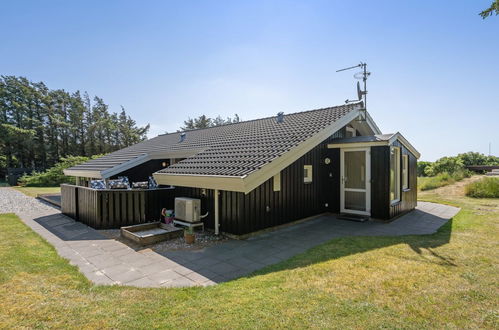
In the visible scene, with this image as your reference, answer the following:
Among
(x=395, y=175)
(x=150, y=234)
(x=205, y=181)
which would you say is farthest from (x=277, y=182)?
(x=395, y=175)

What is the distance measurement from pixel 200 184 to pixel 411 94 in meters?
11.6

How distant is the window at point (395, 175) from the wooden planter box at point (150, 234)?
23.1 ft

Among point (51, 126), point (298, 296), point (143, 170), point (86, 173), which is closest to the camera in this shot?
point (298, 296)

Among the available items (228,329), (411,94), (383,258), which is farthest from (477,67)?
(228,329)

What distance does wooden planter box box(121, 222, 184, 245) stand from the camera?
622cm

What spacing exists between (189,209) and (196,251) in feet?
5.94

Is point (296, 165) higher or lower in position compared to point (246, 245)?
higher

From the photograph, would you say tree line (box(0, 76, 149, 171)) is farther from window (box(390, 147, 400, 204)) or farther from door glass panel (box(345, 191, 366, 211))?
window (box(390, 147, 400, 204))

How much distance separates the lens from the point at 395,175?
29.3ft

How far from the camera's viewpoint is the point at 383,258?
498 centimetres

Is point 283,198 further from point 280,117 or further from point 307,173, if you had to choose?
point 280,117

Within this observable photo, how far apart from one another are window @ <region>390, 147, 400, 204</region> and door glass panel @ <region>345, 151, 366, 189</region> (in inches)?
35.5

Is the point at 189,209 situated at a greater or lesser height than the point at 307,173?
lesser

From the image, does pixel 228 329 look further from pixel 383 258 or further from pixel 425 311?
pixel 383 258
